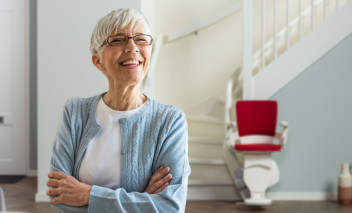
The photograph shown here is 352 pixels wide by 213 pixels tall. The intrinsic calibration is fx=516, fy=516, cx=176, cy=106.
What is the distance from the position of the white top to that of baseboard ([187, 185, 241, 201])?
3481 mm

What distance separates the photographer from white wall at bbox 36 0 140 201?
4559mm

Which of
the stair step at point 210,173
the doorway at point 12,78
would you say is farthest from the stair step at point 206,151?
the doorway at point 12,78

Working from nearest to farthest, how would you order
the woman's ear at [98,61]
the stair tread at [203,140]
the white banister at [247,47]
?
the woman's ear at [98,61], the white banister at [247,47], the stair tread at [203,140]

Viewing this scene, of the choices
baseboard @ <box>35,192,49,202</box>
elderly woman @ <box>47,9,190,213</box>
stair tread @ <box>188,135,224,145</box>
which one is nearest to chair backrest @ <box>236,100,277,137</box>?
stair tread @ <box>188,135,224,145</box>

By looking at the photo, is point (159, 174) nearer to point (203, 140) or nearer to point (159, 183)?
point (159, 183)

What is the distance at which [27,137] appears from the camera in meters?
6.59

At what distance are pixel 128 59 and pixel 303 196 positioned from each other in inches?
149

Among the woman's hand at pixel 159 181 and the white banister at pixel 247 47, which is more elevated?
the white banister at pixel 247 47

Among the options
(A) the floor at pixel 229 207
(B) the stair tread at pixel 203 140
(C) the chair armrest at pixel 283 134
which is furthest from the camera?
(B) the stair tread at pixel 203 140

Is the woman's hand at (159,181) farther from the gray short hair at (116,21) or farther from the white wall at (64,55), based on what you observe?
the white wall at (64,55)

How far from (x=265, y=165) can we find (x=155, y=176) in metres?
3.21

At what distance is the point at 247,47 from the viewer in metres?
4.85

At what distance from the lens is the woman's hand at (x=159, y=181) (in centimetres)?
138

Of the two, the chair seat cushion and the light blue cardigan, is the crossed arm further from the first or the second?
the chair seat cushion
